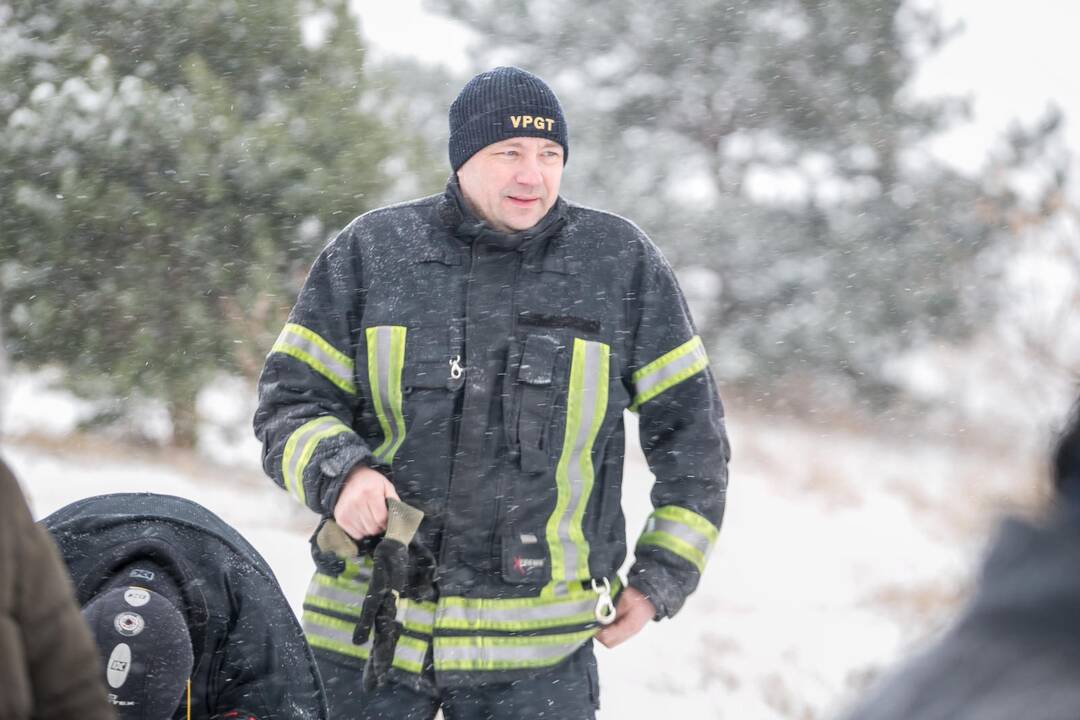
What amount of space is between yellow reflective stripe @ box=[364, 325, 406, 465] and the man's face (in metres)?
0.33

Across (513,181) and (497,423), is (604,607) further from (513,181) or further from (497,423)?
(513,181)

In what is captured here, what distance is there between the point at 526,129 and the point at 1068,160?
306 inches

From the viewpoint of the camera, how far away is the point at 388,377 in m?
2.55

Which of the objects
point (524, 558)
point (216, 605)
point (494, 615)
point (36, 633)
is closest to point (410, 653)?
point (494, 615)

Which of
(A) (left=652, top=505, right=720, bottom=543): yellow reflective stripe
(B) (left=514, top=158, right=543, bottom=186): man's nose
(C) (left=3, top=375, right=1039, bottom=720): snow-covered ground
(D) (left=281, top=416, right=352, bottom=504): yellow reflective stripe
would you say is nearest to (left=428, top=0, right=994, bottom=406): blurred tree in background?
(C) (left=3, top=375, right=1039, bottom=720): snow-covered ground

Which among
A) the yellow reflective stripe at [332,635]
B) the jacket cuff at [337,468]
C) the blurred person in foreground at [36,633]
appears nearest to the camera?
the blurred person in foreground at [36,633]

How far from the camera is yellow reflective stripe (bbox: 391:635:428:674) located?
97.5 inches

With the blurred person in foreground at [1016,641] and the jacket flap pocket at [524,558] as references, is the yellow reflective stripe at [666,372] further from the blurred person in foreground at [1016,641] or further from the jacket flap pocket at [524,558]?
the blurred person in foreground at [1016,641]

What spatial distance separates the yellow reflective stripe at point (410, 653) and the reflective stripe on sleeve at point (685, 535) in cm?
53

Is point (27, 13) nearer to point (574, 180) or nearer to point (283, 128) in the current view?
point (283, 128)

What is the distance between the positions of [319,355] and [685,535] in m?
0.88

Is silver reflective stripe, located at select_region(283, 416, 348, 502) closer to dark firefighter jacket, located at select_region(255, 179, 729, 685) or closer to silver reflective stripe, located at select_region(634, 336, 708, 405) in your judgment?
dark firefighter jacket, located at select_region(255, 179, 729, 685)

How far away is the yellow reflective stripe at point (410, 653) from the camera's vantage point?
2.48 m

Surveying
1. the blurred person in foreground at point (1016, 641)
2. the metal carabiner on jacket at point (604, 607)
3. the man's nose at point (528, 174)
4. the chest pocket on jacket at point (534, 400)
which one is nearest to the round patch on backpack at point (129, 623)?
the chest pocket on jacket at point (534, 400)
